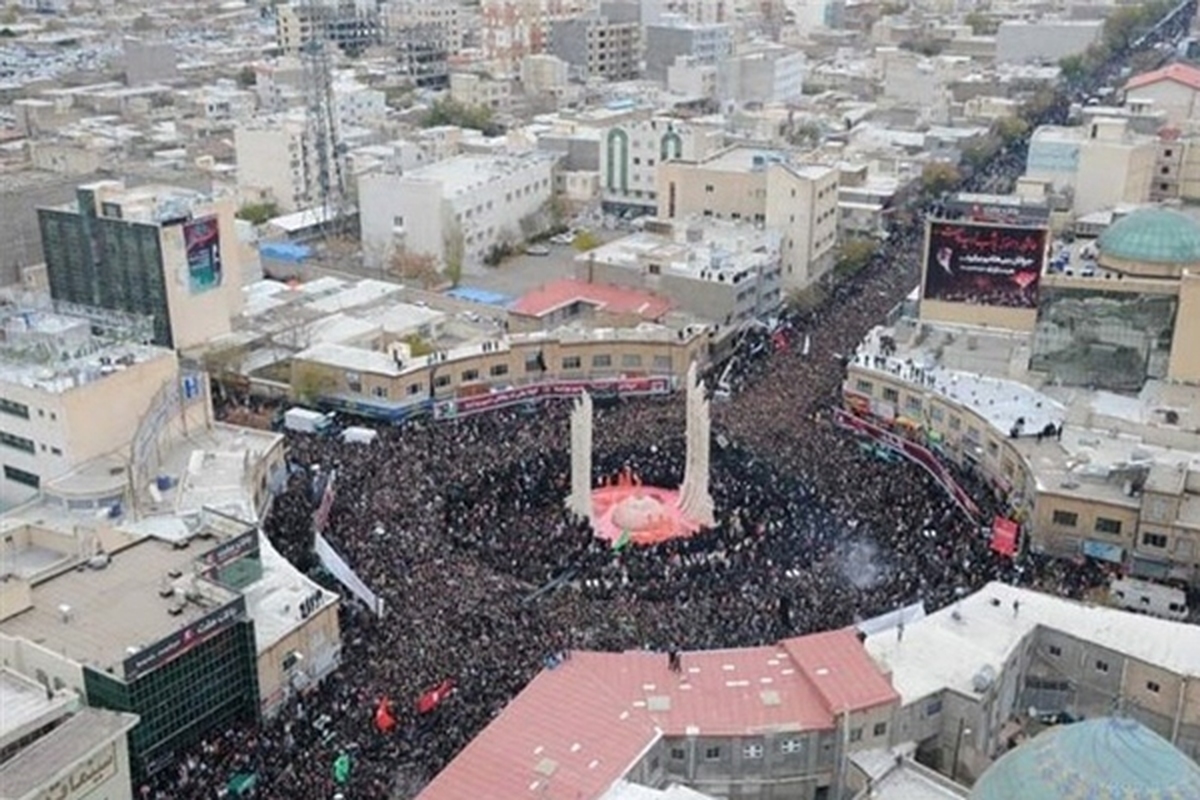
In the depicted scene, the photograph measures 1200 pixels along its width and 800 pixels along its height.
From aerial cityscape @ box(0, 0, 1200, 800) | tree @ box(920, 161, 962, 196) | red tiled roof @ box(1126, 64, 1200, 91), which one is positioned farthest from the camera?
red tiled roof @ box(1126, 64, 1200, 91)

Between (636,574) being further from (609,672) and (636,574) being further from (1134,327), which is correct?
(1134,327)

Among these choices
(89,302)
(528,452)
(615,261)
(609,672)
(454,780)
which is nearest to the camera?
(454,780)

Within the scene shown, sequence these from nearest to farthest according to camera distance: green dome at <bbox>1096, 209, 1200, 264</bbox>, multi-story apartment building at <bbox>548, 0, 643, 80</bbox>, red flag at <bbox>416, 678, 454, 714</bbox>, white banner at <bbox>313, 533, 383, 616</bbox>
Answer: red flag at <bbox>416, 678, 454, 714</bbox> < white banner at <bbox>313, 533, 383, 616</bbox> < green dome at <bbox>1096, 209, 1200, 264</bbox> < multi-story apartment building at <bbox>548, 0, 643, 80</bbox>

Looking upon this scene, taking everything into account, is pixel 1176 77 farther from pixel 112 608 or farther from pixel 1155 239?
pixel 112 608

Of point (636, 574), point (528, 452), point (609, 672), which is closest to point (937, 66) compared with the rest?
point (528, 452)

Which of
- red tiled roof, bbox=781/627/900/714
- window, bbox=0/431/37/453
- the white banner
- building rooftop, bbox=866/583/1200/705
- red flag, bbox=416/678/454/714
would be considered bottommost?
red flag, bbox=416/678/454/714

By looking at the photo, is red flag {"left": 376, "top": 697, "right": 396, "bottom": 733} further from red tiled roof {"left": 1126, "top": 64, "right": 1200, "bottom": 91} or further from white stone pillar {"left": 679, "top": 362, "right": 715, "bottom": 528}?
red tiled roof {"left": 1126, "top": 64, "right": 1200, "bottom": 91}

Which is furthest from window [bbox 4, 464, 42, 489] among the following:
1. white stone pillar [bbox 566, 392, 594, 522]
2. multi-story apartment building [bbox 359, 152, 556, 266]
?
multi-story apartment building [bbox 359, 152, 556, 266]
